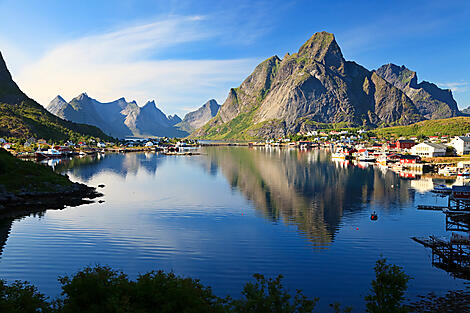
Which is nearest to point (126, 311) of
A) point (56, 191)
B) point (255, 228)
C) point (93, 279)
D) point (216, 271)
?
point (93, 279)

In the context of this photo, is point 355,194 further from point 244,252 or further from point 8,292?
point 8,292

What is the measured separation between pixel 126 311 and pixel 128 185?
82312 millimetres

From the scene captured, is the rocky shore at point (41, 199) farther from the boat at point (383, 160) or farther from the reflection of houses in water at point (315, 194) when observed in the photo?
the boat at point (383, 160)

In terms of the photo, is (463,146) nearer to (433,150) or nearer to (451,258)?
(433,150)

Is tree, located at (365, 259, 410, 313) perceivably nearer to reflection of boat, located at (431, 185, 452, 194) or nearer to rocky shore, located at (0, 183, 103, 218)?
rocky shore, located at (0, 183, 103, 218)

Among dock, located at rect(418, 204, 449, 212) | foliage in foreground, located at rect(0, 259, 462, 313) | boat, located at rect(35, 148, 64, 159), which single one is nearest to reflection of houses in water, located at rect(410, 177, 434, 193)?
dock, located at rect(418, 204, 449, 212)

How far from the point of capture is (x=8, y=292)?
21.8 metres

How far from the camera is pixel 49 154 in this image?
7047 inches

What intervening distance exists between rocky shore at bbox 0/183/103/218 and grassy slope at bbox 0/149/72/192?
1592 millimetres

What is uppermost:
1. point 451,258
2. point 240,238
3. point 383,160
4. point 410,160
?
point 410,160

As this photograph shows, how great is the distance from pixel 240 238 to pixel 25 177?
56.1m

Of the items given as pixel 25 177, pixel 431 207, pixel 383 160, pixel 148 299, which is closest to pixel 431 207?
pixel 431 207

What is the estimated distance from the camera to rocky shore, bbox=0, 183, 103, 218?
60100 millimetres

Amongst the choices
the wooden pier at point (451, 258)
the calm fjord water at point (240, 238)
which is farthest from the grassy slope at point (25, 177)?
the wooden pier at point (451, 258)
